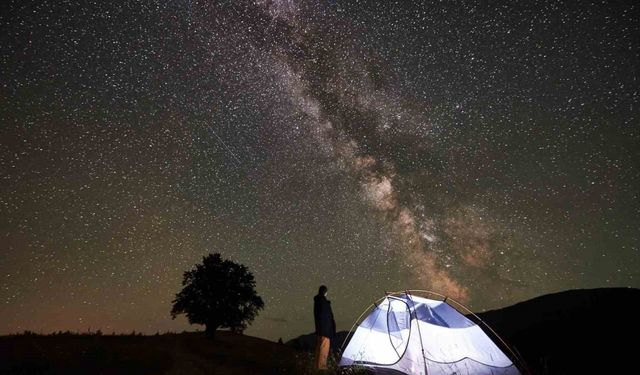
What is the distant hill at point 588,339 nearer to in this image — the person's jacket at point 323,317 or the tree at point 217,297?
the person's jacket at point 323,317

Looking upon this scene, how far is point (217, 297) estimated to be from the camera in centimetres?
2053

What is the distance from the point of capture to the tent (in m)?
10.3

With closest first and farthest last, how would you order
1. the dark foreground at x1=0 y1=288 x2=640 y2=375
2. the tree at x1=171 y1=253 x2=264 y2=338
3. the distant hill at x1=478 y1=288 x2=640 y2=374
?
the dark foreground at x1=0 y1=288 x2=640 y2=375 < the distant hill at x1=478 y1=288 x2=640 y2=374 < the tree at x1=171 y1=253 x2=264 y2=338

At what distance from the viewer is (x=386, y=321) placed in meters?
11.5

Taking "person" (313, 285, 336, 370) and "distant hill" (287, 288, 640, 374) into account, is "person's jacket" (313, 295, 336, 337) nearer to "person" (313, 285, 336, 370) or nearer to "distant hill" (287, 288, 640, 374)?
"person" (313, 285, 336, 370)

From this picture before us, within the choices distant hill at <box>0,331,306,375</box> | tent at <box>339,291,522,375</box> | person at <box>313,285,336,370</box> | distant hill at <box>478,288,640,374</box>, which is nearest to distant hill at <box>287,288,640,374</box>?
distant hill at <box>478,288,640,374</box>

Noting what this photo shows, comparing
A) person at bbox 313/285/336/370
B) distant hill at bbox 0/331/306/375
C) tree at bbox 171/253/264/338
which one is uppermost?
tree at bbox 171/253/264/338

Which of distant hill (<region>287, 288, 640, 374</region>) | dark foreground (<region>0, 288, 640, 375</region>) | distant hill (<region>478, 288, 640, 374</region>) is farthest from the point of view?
distant hill (<region>478, 288, 640, 374</region>)

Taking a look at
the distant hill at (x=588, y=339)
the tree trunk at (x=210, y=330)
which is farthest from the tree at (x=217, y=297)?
the distant hill at (x=588, y=339)

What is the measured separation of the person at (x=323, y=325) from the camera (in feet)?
33.8

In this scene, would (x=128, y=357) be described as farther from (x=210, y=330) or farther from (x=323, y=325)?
(x=210, y=330)

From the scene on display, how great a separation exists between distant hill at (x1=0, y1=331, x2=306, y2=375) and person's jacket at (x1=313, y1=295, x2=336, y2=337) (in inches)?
46.9

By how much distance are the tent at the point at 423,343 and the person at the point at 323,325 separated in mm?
1231

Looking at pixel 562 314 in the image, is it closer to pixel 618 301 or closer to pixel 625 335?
pixel 618 301
